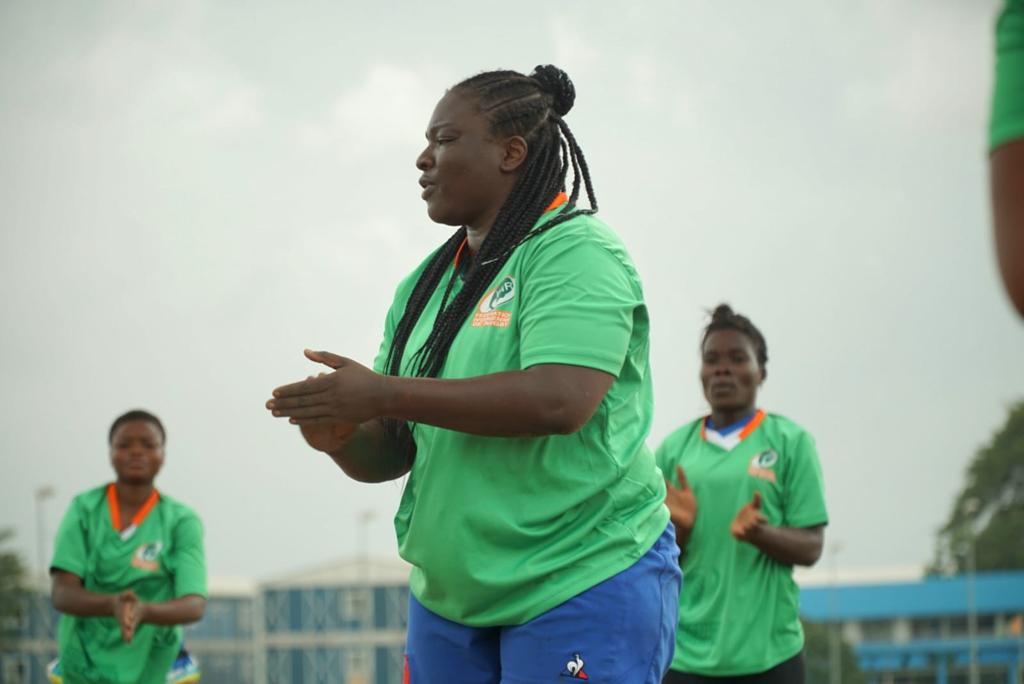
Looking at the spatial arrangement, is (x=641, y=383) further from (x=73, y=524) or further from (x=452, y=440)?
(x=73, y=524)

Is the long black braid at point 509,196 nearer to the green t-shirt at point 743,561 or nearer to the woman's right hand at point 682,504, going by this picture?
the woman's right hand at point 682,504

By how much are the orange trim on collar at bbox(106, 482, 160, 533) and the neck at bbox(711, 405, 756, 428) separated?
10.4ft

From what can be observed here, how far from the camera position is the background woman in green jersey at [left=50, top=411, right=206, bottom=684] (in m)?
8.16

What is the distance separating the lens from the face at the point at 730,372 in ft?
24.6

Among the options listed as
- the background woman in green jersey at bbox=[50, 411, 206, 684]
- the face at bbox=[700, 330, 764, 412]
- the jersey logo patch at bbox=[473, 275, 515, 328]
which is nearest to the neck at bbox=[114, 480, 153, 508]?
the background woman in green jersey at bbox=[50, 411, 206, 684]

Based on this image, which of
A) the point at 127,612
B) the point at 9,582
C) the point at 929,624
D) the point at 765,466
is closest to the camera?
the point at 765,466

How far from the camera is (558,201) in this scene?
4.09 metres

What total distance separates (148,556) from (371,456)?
464 centimetres

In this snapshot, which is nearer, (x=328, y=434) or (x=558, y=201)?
(x=328, y=434)

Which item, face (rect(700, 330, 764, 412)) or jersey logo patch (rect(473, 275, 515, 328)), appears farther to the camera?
face (rect(700, 330, 764, 412))

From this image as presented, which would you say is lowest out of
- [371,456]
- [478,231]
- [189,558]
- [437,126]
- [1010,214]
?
[189,558]

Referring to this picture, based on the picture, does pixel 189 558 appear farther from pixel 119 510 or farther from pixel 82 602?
pixel 82 602

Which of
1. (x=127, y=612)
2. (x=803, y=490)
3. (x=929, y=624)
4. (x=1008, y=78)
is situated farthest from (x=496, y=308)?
(x=929, y=624)

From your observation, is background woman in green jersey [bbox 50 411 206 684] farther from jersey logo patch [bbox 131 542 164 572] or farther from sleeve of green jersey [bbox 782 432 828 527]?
sleeve of green jersey [bbox 782 432 828 527]
